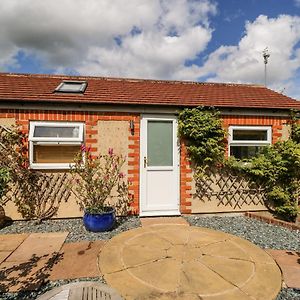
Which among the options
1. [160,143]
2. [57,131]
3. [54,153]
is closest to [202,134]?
[160,143]

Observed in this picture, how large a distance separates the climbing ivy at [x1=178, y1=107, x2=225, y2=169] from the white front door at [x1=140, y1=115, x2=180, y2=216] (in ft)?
1.07

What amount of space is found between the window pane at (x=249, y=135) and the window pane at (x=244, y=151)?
23 centimetres

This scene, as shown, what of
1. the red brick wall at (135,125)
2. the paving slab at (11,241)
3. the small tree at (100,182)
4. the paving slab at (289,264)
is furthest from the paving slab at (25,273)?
the paving slab at (289,264)

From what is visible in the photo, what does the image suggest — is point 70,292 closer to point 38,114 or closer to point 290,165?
point 38,114

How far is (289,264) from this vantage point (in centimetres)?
387

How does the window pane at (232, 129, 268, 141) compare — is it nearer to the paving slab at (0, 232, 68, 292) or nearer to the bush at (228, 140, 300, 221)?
the bush at (228, 140, 300, 221)

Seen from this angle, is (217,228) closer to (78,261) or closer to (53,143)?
(78,261)

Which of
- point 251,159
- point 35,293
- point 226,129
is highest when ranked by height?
point 226,129

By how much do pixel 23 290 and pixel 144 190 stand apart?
143 inches

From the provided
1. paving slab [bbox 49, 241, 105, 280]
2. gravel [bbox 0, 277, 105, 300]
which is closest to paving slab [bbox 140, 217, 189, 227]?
paving slab [bbox 49, 241, 105, 280]

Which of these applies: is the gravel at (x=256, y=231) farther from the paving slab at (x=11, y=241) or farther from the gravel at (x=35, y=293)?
the paving slab at (x=11, y=241)

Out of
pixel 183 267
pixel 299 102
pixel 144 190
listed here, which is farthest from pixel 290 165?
pixel 183 267

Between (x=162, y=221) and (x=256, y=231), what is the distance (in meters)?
2.09

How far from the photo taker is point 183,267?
12.2 feet
